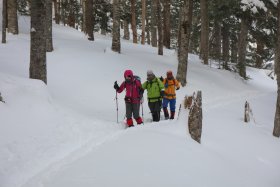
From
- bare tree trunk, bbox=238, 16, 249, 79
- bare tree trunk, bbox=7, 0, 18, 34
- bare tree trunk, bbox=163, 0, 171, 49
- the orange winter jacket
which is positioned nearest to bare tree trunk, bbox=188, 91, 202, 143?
the orange winter jacket

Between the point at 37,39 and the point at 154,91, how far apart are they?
12.8 ft

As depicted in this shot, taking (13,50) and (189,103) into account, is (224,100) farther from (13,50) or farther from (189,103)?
(13,50)

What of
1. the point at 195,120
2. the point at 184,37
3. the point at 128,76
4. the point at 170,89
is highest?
the point at 184,37

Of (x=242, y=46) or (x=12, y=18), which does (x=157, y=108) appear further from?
(x=242, y=46)

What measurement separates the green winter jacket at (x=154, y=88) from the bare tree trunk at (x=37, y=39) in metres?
3.25

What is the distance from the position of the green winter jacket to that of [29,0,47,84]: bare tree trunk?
10.7ft

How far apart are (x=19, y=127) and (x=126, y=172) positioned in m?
3.20

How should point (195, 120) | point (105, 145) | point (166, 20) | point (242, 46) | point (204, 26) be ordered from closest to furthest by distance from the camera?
1. point (105, 145)
2. point (195, 120)
3. point (242, 46)
4. point (204, 26)
5. point (166, 20)

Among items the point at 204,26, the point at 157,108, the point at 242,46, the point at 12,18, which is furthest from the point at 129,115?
the point at 242,46

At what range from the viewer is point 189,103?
900 cm

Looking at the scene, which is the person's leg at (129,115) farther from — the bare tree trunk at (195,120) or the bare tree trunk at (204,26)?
the bare tree trunk at (204,26)

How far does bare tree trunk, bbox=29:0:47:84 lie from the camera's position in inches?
407

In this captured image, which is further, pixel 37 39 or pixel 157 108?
pixel 157 108

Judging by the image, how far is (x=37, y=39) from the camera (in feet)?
34.4
